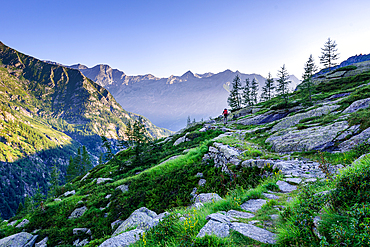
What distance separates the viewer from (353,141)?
839cm

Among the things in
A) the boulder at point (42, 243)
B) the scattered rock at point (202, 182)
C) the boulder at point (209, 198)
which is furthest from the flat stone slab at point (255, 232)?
the boulder at point (42, 243)

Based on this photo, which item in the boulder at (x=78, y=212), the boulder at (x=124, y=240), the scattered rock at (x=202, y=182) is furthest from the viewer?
the boulder at (x=78, y=212)

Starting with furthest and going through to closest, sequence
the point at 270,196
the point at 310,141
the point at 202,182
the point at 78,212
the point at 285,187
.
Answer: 1. the point at 78,212
2. the point at 202,182
3. the point at 310,141
4. the point at 285,187
5. the point at 270,196

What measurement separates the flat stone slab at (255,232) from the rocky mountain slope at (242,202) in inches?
0.8

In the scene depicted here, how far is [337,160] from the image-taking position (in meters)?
7.14

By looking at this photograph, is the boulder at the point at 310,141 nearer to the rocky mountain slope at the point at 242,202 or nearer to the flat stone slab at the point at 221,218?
the rocky mountain slope at the point at 242,202

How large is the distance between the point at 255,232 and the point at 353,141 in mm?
8873

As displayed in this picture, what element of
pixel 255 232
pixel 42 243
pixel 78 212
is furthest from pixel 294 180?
pixel 42 243

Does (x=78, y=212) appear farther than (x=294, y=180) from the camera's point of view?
Yes

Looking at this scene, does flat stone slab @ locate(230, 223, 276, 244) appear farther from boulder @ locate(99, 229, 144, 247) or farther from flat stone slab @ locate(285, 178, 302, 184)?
flat stone slab @ locate(285, 178, 302, 184)

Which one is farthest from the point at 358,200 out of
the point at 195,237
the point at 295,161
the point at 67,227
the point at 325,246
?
the point at 67,227

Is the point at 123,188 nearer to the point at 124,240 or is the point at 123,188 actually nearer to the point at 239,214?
the point at 124,240

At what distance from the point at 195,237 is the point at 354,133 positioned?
37.0 feet

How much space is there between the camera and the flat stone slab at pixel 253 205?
206 inches
